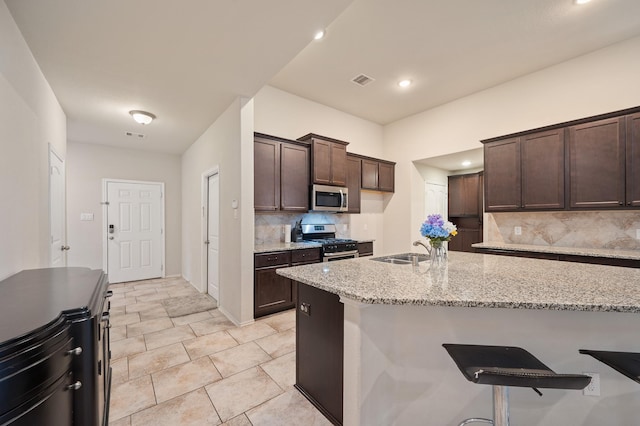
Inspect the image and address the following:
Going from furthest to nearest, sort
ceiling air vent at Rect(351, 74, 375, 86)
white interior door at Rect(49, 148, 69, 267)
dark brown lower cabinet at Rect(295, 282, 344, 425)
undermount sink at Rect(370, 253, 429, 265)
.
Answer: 1. ceiling air vent at Rect(351, 74, 375, 86)
2. white interior door at Rect(49, 148, 69, 267)
3. undermount sink at Rect(370, 253, 429, 265)
4. dark brown lower cabinet at Rect(295, 282, 344, 425)

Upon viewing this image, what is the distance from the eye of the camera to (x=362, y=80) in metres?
3.82

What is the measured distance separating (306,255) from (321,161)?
4.75 feet

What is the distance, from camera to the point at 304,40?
84.6 inches

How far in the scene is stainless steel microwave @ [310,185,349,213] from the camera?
158 inches

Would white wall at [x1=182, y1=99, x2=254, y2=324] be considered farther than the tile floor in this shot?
Yes

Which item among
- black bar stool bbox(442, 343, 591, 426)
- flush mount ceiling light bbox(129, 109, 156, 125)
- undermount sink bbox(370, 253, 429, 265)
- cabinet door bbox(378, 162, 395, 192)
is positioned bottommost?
black bar stool bbox(442, 343, 591, 426)

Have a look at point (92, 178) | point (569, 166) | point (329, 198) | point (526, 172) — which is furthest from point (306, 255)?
point (92, 178)

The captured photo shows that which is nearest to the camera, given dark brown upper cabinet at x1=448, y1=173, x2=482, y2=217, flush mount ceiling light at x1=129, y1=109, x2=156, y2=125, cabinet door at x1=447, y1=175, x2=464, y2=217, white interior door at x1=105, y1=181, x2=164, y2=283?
flush mount ceiling light at x1=129, y1=109, x2=156, y2=125

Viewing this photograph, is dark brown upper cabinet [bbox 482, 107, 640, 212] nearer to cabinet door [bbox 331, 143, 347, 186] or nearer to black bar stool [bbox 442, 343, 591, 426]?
cabinet door [bbox 331, 143, 347, 186]

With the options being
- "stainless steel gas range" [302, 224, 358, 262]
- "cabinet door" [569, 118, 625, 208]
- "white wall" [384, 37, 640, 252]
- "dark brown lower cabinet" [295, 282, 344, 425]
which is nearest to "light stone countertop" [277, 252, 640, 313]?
"dark brown lower cabinet" [295, 282, 344, 425]

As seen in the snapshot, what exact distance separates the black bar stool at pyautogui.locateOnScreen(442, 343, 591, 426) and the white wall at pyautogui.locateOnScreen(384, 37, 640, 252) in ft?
12.0

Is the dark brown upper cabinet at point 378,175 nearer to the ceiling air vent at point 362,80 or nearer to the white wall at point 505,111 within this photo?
the white wall at point 505,111

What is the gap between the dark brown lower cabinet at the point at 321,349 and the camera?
164cm

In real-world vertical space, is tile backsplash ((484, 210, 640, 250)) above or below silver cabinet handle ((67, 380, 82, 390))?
above
